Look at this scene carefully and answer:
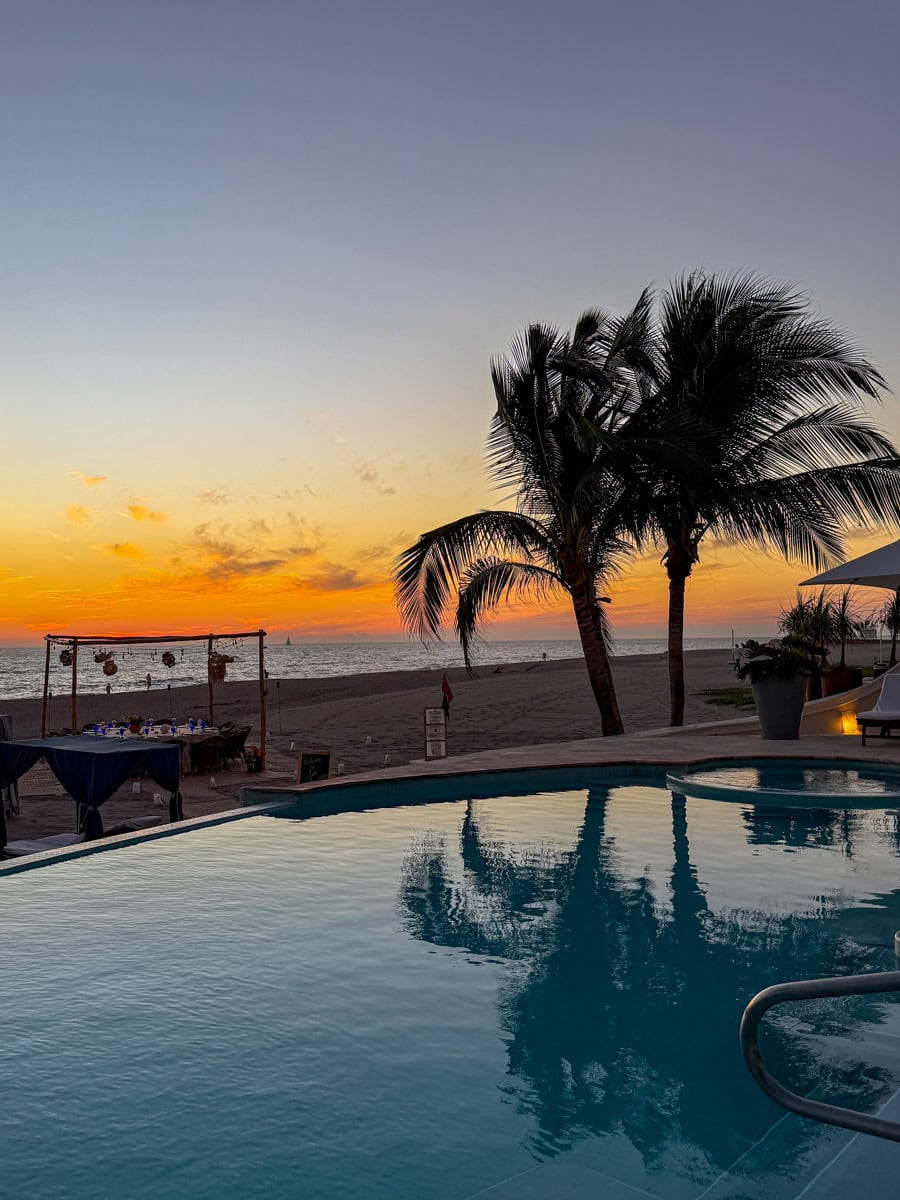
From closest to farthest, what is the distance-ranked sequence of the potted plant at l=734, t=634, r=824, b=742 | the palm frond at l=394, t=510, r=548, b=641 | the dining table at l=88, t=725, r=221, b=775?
1. the potted plant at l=734, t=634, r=824, b=742
2. the palm frond at l=394, t=510, r=548, b=641
3. the dining table at l=88, t=725, r=221, b=775

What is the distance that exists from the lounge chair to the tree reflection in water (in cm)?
602

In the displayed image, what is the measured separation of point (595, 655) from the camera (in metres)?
15.5

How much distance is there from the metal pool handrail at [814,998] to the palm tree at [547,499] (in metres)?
12.4

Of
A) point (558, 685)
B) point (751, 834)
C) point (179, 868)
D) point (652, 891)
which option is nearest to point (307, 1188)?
point (652, 891)

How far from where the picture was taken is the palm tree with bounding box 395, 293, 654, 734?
48.2 ft

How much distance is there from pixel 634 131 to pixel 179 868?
11910mm

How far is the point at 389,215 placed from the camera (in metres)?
14.8

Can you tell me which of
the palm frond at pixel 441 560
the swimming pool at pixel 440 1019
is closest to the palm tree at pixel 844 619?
the palm frond at pixel 441 560

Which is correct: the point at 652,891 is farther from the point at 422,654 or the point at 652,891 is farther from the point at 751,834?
the point at 422,654

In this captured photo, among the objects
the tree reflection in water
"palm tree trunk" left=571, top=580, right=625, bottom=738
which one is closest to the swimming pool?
the tree reflection in water

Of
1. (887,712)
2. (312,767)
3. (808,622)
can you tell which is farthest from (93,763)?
(808,622)

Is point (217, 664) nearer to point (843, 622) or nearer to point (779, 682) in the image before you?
point (779, 682)

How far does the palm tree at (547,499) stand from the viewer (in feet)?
48.2

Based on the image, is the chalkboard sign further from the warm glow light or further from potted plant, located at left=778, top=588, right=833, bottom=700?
potted plant, located at left=778, top=588, right=833, bottom=700
